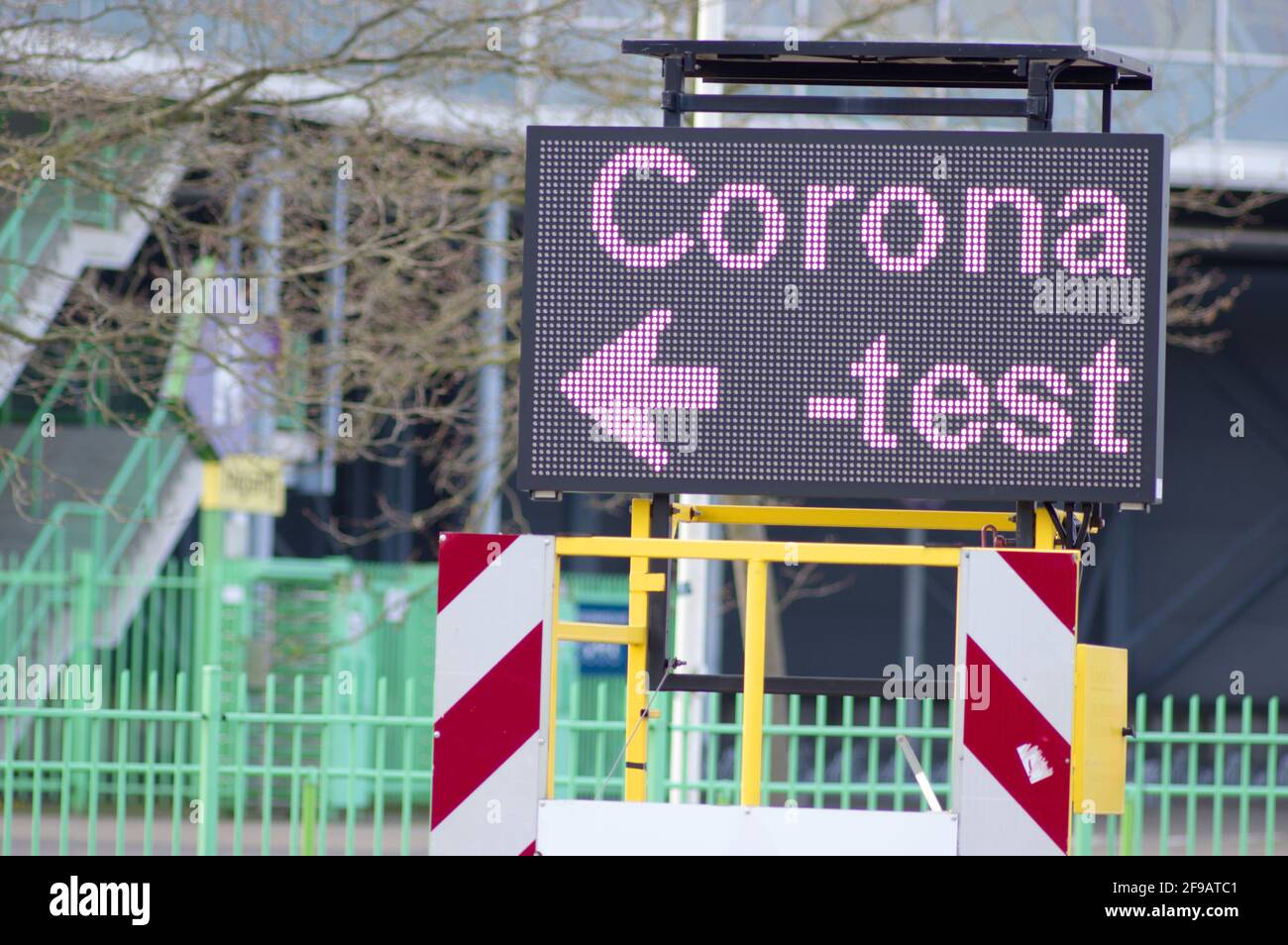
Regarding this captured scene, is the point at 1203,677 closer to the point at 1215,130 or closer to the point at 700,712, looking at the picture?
the point at 1215,130

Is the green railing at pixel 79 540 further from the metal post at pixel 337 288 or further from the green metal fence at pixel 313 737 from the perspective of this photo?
the metal post at pixel 337 288

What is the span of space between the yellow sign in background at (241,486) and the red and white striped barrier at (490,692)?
30.5 feet

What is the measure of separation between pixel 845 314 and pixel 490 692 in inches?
54.6

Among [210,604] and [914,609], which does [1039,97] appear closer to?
[210,604]

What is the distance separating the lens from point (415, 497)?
20547 millimetres

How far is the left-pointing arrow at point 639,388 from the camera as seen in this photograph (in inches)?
183

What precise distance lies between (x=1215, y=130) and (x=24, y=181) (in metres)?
9.77

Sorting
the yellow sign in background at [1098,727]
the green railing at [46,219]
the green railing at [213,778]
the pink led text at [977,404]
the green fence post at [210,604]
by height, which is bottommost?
the green railing at [213,778]

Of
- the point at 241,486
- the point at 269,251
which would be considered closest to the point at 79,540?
the point at 241,486

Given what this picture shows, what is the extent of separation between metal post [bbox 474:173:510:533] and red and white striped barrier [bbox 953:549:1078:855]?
6249mm

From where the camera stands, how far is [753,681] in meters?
4.60

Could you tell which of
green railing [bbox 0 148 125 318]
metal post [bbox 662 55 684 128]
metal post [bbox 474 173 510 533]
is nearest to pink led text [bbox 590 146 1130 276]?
metal post [bbox 662 55 684 128]

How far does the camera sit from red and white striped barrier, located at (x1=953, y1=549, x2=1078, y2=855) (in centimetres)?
451

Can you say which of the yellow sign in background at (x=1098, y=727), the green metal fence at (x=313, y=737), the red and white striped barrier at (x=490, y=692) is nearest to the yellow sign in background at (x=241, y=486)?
the green metal fence at (x=313, y=737)
